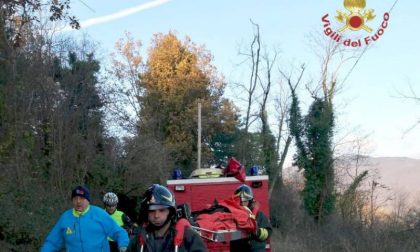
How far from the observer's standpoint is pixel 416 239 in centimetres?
1742

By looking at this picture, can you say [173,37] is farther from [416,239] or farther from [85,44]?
[416,239]

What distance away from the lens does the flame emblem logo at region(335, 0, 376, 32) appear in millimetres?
19175

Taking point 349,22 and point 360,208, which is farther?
point 360,208

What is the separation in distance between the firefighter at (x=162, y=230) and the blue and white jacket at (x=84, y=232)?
2.37m

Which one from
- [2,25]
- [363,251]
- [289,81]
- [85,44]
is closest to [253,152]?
[289,81]

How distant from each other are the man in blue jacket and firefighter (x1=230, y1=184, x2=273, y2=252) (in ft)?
7.21

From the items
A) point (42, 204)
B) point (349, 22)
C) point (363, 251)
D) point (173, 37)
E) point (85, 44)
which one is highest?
point (173, 37)

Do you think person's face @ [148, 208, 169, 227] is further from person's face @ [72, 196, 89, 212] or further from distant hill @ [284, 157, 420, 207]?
distant hill @ [284, 157, 420, 207]

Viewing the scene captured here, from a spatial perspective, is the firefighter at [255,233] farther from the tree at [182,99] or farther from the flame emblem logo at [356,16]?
the tree at [182,99]

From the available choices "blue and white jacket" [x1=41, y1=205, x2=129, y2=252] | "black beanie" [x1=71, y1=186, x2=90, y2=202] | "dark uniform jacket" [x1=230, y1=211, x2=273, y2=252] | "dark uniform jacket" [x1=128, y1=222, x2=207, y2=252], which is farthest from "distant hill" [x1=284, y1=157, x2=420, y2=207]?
"dark uniform jacket" [x1=128, y1=222, x2=207, y2=252]

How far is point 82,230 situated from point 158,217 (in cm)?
257

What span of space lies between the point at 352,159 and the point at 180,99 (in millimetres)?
11838

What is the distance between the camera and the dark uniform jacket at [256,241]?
8805 millimetres

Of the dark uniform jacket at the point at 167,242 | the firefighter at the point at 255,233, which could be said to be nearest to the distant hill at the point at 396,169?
the firefighter at the point at 255,233
